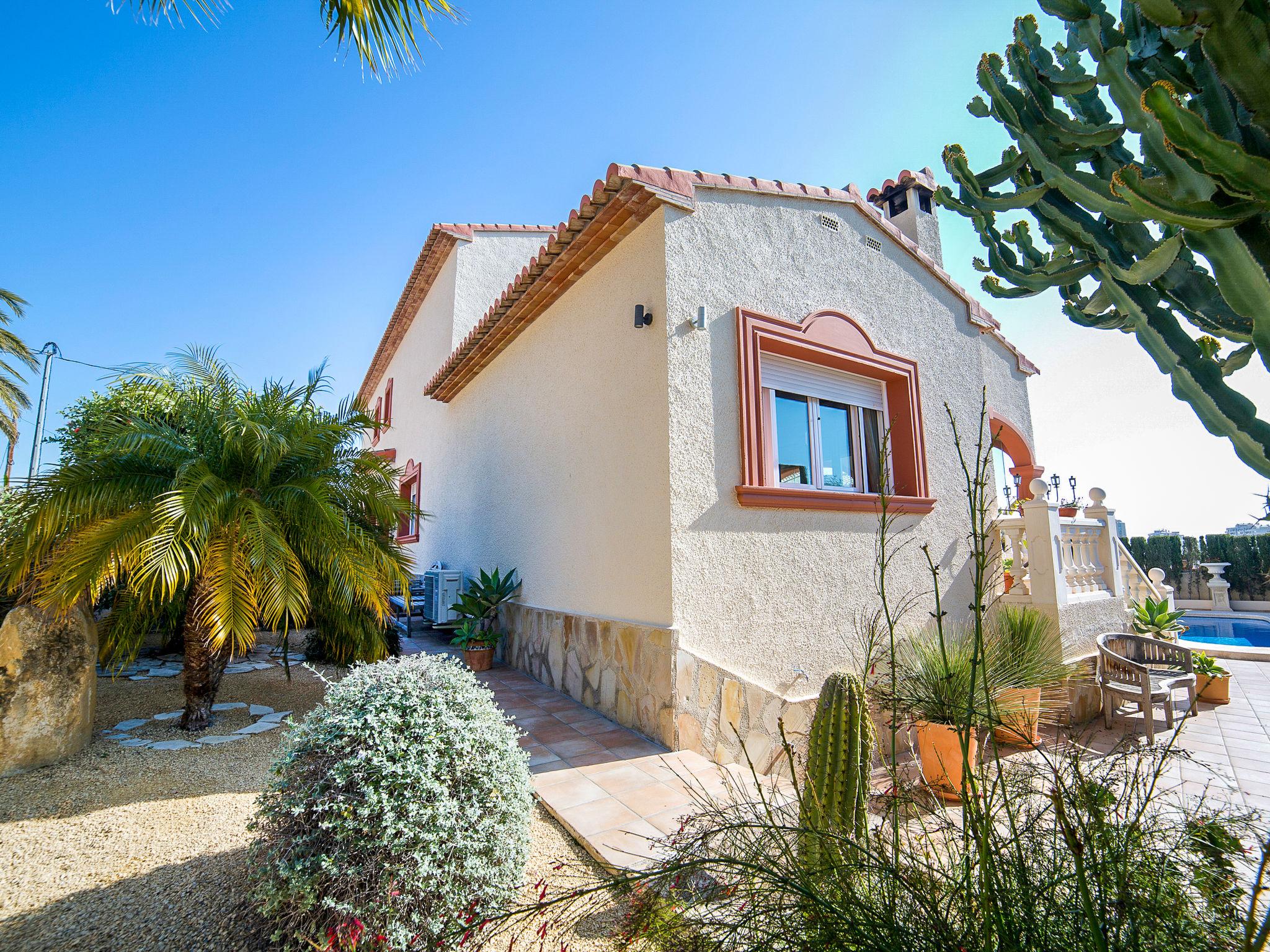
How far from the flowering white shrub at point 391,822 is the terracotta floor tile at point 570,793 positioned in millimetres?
1137

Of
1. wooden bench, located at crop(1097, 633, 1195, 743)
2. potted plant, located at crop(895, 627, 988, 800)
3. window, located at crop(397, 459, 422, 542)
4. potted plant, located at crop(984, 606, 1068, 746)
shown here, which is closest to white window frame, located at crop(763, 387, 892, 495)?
potted plant, located at crop(895, 627, 988, 800)

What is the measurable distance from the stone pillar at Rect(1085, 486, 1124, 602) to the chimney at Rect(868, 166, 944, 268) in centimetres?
411

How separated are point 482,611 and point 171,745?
3623 millimetres

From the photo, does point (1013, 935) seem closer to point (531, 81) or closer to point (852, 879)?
point (852, 879)

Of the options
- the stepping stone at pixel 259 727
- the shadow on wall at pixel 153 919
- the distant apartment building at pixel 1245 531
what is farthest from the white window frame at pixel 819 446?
the distant apartment building at pixel 1245 531

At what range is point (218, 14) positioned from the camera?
159 inches

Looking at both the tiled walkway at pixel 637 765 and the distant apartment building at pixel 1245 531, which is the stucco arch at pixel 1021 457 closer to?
the tiled walkway at pixel 637 765

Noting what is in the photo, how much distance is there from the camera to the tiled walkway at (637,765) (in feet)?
11.5

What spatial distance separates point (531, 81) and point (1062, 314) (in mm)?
5949

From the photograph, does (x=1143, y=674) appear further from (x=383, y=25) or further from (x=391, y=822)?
(x=383, y=25)

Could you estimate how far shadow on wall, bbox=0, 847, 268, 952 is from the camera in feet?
8.25

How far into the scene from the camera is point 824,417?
6820 millimetres

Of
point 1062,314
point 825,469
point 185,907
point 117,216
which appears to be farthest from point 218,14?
point 117,216

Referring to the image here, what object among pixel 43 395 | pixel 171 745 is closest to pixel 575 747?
pixel 171 745
